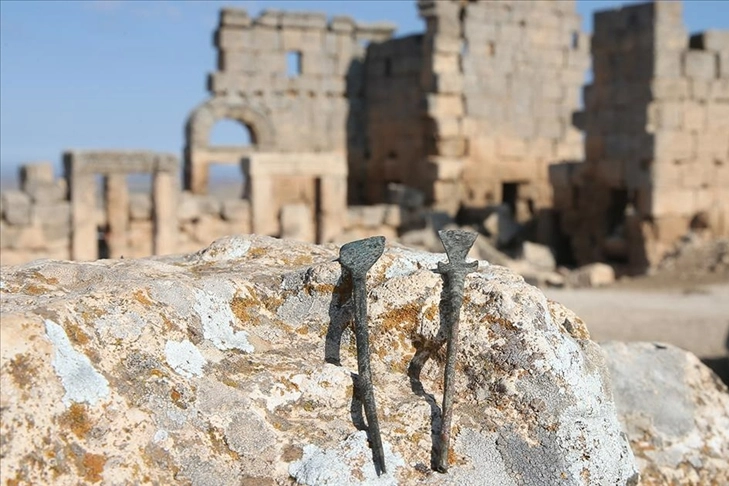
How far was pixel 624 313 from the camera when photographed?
410 inches

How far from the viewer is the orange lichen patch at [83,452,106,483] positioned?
6.09ft

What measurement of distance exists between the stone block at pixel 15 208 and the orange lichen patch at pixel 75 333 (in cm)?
1005

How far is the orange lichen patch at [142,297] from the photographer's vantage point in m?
2.24

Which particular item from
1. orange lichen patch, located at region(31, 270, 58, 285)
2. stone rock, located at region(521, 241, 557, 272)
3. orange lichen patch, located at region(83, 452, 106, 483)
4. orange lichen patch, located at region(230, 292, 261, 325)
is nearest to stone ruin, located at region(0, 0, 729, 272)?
stone rock, located at region(521, 241, 557, 272)

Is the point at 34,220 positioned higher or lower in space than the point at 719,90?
lower

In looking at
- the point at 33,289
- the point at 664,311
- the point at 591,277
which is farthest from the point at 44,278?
the point at 591,277

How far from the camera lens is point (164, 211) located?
12383mm

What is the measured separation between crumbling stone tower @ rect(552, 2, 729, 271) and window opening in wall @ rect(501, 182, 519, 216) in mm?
4510

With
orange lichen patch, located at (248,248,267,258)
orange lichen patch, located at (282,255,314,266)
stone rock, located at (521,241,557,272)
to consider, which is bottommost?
stone rock, located at (521,241,557,272)

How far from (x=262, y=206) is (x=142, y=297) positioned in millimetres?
11118

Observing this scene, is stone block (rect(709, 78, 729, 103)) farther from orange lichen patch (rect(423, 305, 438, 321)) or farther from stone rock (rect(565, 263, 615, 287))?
orange lichen patch (rect(423, 305, 438, 321))

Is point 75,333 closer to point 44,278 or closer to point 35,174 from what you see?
point 44,278

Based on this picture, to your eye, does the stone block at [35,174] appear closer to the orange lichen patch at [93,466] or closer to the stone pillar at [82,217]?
the stone pillar at [82,217]

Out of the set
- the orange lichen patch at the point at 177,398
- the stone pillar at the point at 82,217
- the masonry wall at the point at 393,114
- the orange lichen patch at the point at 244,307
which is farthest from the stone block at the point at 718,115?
the orange lichen patch at the point at 177,398
